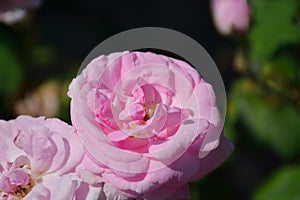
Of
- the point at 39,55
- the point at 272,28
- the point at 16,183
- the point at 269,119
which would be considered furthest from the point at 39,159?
the point at 39,55

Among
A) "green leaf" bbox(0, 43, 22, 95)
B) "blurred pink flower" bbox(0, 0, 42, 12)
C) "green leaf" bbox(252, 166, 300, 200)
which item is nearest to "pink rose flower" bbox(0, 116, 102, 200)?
"blurred pink flower" bbox(0, 0, 42, 12)

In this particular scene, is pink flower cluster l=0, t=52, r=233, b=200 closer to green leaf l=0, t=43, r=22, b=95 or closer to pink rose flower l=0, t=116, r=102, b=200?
pink rose flower l=0, t=116, r=102, b=200

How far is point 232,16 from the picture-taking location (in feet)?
4.94

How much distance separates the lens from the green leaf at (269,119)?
166 cm

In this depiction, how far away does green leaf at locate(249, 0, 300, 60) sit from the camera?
4.65 ft

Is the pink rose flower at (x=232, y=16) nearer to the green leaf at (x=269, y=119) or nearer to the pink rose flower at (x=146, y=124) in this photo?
the green leaf at (x=269, y=119)

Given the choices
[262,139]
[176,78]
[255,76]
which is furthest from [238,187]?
[176,78]

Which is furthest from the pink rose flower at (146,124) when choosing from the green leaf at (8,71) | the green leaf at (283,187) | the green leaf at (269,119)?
the green leaf at (8,71)

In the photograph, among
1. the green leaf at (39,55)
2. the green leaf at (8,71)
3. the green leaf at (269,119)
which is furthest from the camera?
the green leaf at (39,55)

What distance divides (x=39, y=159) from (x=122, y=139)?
10 centimetres

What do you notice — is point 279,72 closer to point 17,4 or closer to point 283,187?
point 283,187

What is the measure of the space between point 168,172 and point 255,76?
2.79 feet

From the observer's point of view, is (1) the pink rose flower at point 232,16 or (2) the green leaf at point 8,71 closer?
(1) the pink rose flower at point 232,16

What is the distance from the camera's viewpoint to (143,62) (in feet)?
2.70
